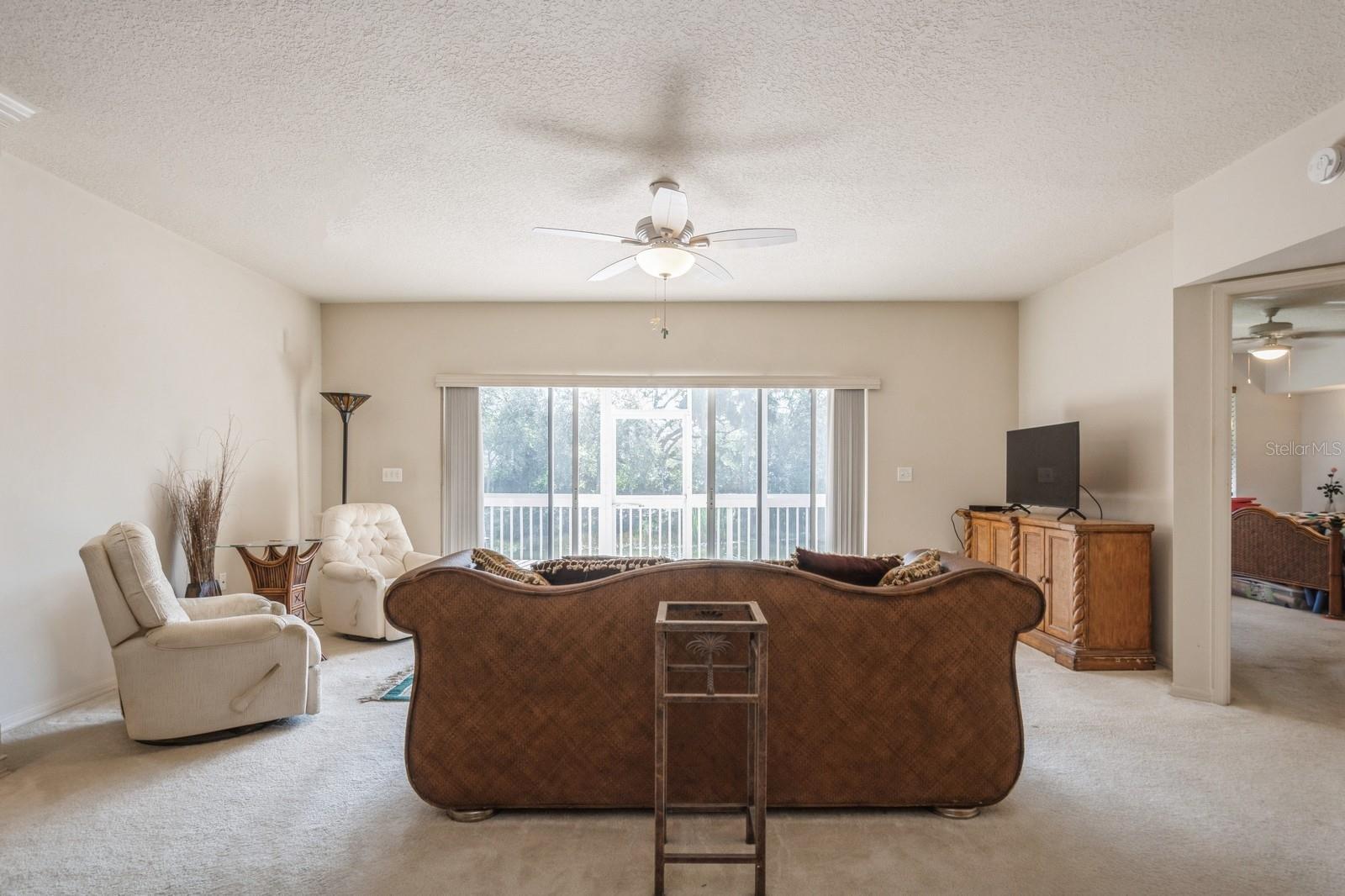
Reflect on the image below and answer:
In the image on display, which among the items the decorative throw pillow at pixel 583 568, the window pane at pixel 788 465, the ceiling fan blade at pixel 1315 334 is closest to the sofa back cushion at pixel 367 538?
the decorative throw pillow at pixel 583 568

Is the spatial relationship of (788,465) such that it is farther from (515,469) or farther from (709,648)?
(709,648)

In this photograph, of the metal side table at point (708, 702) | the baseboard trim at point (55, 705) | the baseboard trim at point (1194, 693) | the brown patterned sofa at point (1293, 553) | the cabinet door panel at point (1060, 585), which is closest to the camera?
the metal side table at point (708, 702)

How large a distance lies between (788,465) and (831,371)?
88 centimetres

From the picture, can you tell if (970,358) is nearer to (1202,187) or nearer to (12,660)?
(1202,187)

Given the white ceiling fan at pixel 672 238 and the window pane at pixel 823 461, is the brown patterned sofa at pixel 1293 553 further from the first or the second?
the white ceiling fan at pixel 672 238

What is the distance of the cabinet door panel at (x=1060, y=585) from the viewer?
12.9 feet

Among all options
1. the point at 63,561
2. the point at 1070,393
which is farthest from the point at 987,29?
the point at 63,561

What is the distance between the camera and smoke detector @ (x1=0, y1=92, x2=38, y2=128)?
7.85 ft

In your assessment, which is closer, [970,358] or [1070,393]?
Answer: [1070,393]

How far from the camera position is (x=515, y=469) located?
5758 millimetres

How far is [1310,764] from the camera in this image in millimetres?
2602

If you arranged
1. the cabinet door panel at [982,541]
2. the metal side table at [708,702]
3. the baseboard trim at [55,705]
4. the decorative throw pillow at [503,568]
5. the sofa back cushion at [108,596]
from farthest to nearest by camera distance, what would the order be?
the cabinet door panel at [982,541] → the baseboard trim at [55,705] → the sofa back cushion at [108,596] → the decorative throw pillow at [503,568] → the metal side table at [708,702]

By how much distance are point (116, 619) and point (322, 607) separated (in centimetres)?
185

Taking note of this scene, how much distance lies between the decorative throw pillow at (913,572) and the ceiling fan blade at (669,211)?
172 cm
